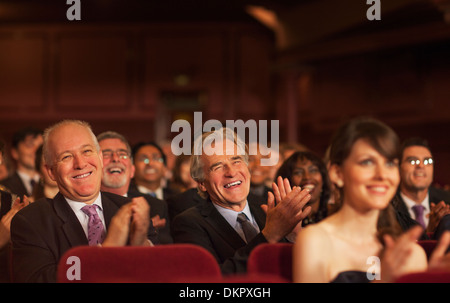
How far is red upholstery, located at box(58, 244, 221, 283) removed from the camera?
1.55 m

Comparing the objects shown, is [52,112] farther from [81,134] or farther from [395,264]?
[395,264]

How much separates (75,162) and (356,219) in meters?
1.07

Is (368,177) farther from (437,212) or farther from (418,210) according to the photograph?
(418,210)

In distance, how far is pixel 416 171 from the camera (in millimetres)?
3340

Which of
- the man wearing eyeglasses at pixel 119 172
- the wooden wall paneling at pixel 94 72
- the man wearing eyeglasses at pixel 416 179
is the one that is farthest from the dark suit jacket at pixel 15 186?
the wooden wall paneling at pixel 94 72

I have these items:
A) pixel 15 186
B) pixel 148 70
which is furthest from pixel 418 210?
pixel 148 70

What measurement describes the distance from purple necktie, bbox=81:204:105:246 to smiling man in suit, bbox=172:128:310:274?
33 centimetres

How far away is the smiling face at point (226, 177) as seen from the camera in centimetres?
239

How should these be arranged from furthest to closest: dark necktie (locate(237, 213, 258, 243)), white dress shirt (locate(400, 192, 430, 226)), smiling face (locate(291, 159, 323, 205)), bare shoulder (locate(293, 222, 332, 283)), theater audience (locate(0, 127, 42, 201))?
theater audience (locate(0, 127, 42, 201)) → white dress shirt (locate(400, 192, 430, 226)) → smiling face (locate(291, 159, 323, 205)) → dark necktie (locate(237, 213, 258, 243)) → bare shoulder (locate(293, 222, 332, 283))

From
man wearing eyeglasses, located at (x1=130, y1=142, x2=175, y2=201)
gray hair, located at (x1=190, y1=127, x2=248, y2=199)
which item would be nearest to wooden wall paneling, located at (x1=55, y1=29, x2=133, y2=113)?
man wearing eyeglasses, located at (x1=130, y1=142, x2=175, y2=201)

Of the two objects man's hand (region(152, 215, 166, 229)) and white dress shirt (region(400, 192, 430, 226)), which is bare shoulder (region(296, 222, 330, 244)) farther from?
white dress shirt (region(400, 192, 430, 226))

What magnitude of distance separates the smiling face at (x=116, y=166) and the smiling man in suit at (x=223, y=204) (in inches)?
32.4

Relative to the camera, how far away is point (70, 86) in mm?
10539

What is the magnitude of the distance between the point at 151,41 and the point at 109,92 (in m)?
1.19
